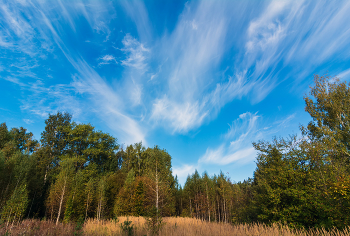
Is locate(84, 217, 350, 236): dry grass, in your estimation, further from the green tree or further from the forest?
the green tree

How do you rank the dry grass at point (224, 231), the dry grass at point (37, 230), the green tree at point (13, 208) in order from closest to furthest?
the dry grass at point (224, 231) < the dry grass at point (37, 230) < the green tree at point (13, 208)

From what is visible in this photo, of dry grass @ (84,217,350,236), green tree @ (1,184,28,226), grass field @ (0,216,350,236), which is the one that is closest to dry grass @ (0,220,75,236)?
grass field @ (0,216,350,236)

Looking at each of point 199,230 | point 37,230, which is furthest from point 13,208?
point 199,230

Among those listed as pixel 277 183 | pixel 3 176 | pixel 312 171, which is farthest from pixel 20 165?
pixel 312 171

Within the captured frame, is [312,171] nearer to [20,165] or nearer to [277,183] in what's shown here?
[277,183]

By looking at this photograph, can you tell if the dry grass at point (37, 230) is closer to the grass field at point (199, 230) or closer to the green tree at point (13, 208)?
the grass field at point (199, 230)

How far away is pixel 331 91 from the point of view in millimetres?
23609

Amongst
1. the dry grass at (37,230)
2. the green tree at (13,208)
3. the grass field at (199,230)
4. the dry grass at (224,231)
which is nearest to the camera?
the dry grass at (224,231)

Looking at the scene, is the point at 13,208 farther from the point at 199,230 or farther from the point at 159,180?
the point at 199,230

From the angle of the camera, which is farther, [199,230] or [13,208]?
[13,208]

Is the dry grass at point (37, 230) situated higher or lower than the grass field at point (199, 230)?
lower

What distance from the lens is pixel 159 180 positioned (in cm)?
2250

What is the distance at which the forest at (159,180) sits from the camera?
10906mm

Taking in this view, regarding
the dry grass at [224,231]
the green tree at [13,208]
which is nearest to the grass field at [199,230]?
the dry grass at [224,231]
